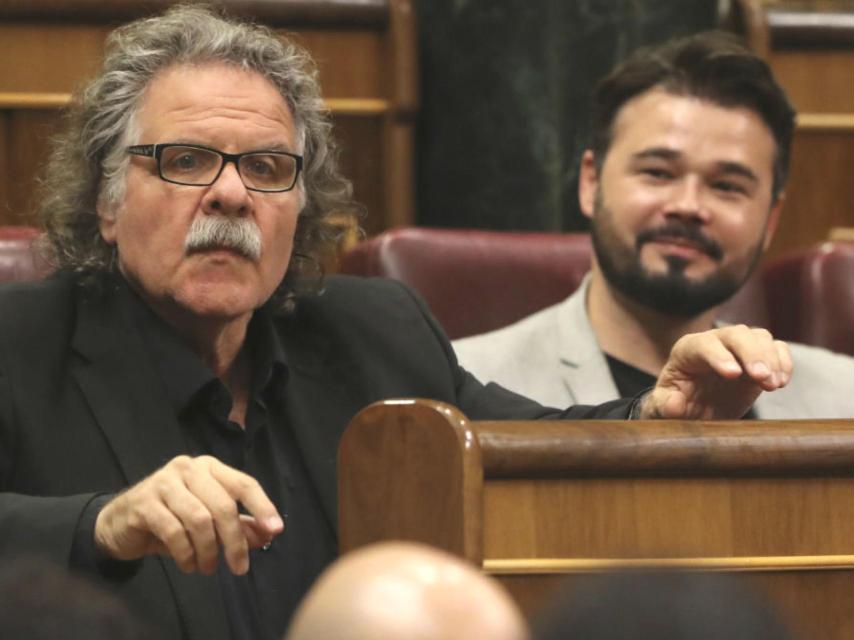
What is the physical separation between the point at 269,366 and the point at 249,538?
0.44 m

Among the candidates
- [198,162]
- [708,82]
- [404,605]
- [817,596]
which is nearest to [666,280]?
[708,82]

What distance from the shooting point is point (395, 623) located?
1.15 ft

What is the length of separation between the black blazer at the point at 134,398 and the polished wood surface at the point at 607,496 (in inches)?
9.6

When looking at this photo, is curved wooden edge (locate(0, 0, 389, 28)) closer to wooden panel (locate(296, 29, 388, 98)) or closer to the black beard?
wooden panel (locate(296, 29, 388, 98))

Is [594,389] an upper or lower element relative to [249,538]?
lower

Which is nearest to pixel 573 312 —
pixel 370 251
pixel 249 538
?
pixel 370 251

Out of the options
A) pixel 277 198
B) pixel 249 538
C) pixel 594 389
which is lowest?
pixel 594 389

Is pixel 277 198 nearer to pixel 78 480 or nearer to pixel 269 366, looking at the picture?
pixel 269 366

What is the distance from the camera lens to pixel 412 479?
862 mm

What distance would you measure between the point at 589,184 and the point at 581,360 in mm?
297

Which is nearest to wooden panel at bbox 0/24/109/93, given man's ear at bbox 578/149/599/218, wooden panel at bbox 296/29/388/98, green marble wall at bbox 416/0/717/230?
wooden panel at bbox 296/29/388/98

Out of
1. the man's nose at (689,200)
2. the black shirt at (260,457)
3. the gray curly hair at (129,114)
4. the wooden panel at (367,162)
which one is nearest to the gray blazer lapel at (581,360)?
the man's nose at (689,200)

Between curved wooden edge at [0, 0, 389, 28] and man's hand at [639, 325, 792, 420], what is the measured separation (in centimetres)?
141

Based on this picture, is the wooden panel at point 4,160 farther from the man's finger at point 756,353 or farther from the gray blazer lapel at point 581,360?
the man's finger at point 756,353
